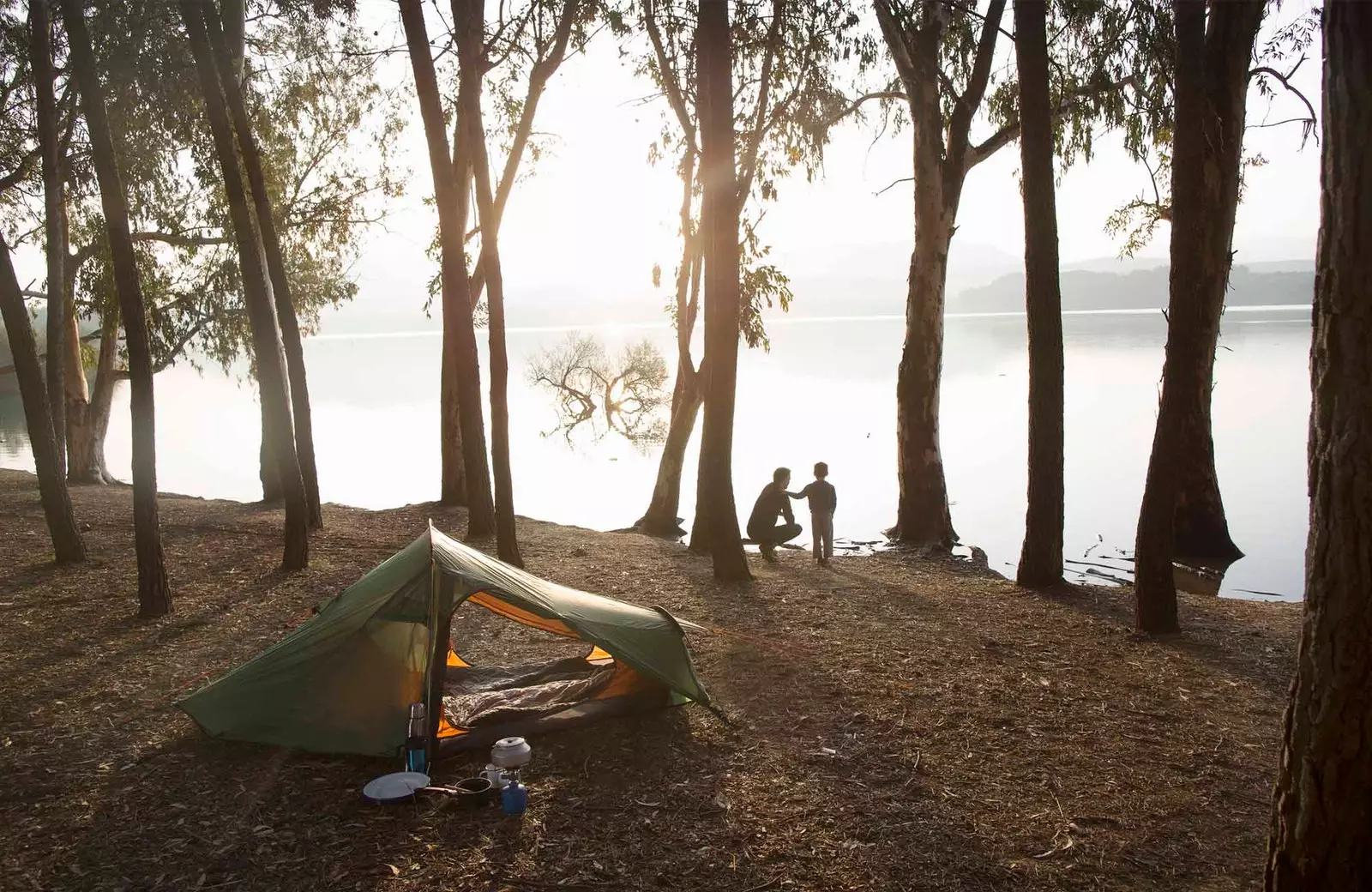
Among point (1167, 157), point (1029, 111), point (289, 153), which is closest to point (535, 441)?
point (289, 153)

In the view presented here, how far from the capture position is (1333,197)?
2.92m

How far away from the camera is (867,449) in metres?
37.5

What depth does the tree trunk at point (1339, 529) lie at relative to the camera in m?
2.86

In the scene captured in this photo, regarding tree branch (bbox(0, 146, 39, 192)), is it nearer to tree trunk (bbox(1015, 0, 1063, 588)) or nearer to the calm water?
the calm water

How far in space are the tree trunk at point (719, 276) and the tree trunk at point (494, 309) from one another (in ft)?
6.57

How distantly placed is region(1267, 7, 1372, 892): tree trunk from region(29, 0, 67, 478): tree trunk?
9.87 metres

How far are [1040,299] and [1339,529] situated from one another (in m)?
6.28

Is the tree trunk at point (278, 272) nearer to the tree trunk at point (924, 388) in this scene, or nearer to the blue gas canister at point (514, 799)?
the blue gas canister at point (514, 799)

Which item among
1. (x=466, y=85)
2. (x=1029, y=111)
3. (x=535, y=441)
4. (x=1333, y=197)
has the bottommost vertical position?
(x=535, y=441)


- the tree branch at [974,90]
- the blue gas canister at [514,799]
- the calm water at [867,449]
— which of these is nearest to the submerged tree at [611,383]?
the calm water at [867,449]

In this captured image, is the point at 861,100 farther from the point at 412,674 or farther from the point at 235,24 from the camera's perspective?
the point at 412,674

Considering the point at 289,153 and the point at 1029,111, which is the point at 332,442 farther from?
the point at 1029,111

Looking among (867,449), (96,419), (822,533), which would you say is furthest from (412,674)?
(867,449)

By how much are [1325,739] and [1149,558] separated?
4.77 m
